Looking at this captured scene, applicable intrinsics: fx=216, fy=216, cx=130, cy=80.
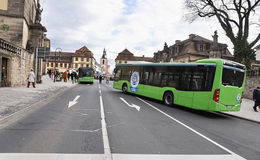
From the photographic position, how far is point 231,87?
10.8m

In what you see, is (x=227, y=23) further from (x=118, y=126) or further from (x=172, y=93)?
(x=118, y=126)

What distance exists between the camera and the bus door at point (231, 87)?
10.6 m

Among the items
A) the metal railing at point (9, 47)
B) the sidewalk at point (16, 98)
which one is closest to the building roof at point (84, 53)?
the metal railing at point (9, 47)

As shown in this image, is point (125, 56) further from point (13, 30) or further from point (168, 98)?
point (168, 98)

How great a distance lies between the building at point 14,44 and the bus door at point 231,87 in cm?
1520

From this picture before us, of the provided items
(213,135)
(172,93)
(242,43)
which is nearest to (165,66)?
(172,93)

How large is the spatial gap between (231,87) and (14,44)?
16.6 meters

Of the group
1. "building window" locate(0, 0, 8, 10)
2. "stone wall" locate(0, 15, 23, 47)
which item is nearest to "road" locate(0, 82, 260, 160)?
"stone wall" locate(0, 15, 23, 47)

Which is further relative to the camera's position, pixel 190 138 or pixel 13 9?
pixel 13 9

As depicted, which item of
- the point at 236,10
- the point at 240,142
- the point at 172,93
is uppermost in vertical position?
the point at 236,10

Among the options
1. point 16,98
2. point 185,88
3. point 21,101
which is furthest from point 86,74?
point 185,88

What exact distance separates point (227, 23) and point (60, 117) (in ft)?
81.1

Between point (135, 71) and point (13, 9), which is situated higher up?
point (13, 9)

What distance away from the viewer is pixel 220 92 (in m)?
10.4
